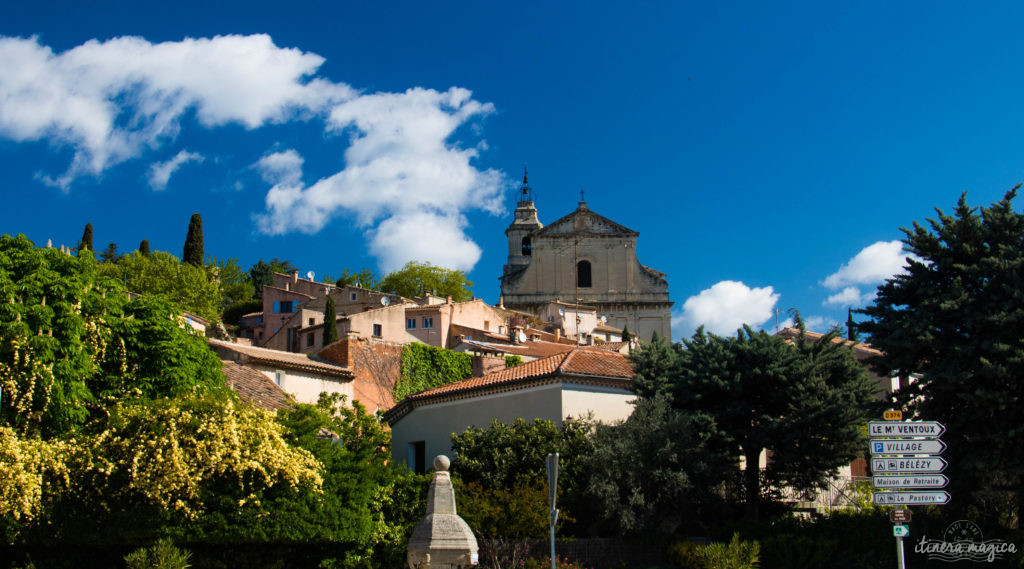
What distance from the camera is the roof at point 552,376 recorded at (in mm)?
29297

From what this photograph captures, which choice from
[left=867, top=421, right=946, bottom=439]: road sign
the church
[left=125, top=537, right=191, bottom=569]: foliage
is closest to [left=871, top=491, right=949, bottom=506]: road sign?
[left=867, top=421, right=946, bottom=439]: road sign

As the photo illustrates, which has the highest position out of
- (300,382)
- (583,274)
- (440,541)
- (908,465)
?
(583,274)

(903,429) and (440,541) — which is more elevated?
(903,429)

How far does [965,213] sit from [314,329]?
3795 cm

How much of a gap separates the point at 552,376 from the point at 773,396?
6.36 meters

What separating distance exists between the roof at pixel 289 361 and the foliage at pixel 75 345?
10932 mm

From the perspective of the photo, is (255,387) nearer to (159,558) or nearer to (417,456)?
(417,456)

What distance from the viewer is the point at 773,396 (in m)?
Answer: 27.3

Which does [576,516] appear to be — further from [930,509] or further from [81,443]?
[81,443]

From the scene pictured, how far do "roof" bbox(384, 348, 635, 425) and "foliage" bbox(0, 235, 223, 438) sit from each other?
869 centimetres

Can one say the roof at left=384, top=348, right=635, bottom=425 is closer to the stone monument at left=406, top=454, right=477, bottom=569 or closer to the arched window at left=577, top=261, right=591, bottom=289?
the stone monument at left=406, top=454, right=477, bottom=569

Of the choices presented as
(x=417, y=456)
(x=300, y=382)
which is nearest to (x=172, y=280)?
(x=300, y=382)

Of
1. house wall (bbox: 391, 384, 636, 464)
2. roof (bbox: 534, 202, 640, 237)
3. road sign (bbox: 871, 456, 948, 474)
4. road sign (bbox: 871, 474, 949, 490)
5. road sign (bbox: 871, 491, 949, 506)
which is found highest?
roof (bbox: 534, 202, 640, 237)

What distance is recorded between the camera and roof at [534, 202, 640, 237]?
86.4 meters
